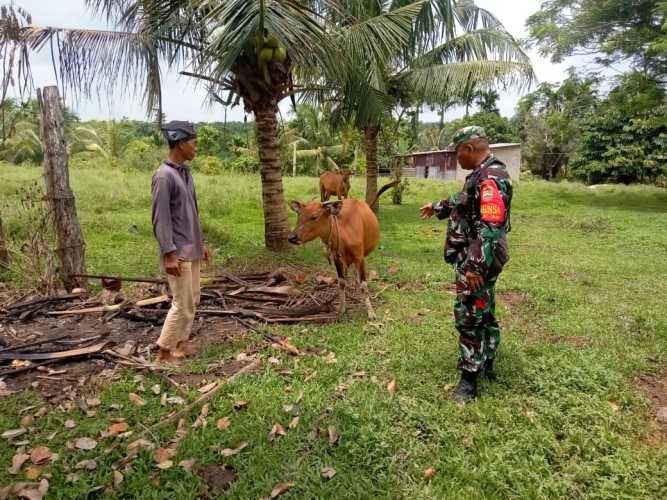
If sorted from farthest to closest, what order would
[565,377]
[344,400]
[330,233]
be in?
1. [330,233]
2. [565,377]
3. [344,400]

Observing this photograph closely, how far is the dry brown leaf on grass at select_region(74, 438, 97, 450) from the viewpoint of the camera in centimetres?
325

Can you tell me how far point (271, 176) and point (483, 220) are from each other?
16.8 ft

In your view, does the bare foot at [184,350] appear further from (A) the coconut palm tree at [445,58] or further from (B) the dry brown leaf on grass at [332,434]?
(A) the coconut palm tree at [445,58]

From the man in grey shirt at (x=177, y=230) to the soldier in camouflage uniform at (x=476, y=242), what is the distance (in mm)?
2068

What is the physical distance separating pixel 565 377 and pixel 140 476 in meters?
3.34

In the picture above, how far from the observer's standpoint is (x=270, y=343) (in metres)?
4.88

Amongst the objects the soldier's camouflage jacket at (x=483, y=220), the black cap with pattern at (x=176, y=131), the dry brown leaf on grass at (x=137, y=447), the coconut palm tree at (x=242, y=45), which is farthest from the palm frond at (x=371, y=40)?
the dry brown leaf on grass at (x=137, y=447)

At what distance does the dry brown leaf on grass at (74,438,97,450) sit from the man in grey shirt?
1.11 m

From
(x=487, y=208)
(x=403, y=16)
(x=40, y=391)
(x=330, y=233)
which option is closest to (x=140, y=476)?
(x=40, y=391)

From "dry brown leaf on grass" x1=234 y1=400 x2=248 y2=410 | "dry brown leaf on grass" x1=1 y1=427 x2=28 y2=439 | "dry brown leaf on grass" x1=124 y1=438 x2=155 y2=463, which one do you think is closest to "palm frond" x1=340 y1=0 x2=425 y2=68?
"dry brown leaf on grass" x1=234 y1=400 x2=248 y2=410

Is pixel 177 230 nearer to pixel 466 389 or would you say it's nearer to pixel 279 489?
pixel 279 489

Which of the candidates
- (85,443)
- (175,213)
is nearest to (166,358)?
(85,443)

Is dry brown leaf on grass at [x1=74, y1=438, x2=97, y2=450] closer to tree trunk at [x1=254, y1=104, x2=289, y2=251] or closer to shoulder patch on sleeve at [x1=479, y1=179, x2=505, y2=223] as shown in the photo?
shoulder patch on sleeve at [x1=479, y1=179, x2=505, y2=223]

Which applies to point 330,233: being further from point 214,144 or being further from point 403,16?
point 214,144
